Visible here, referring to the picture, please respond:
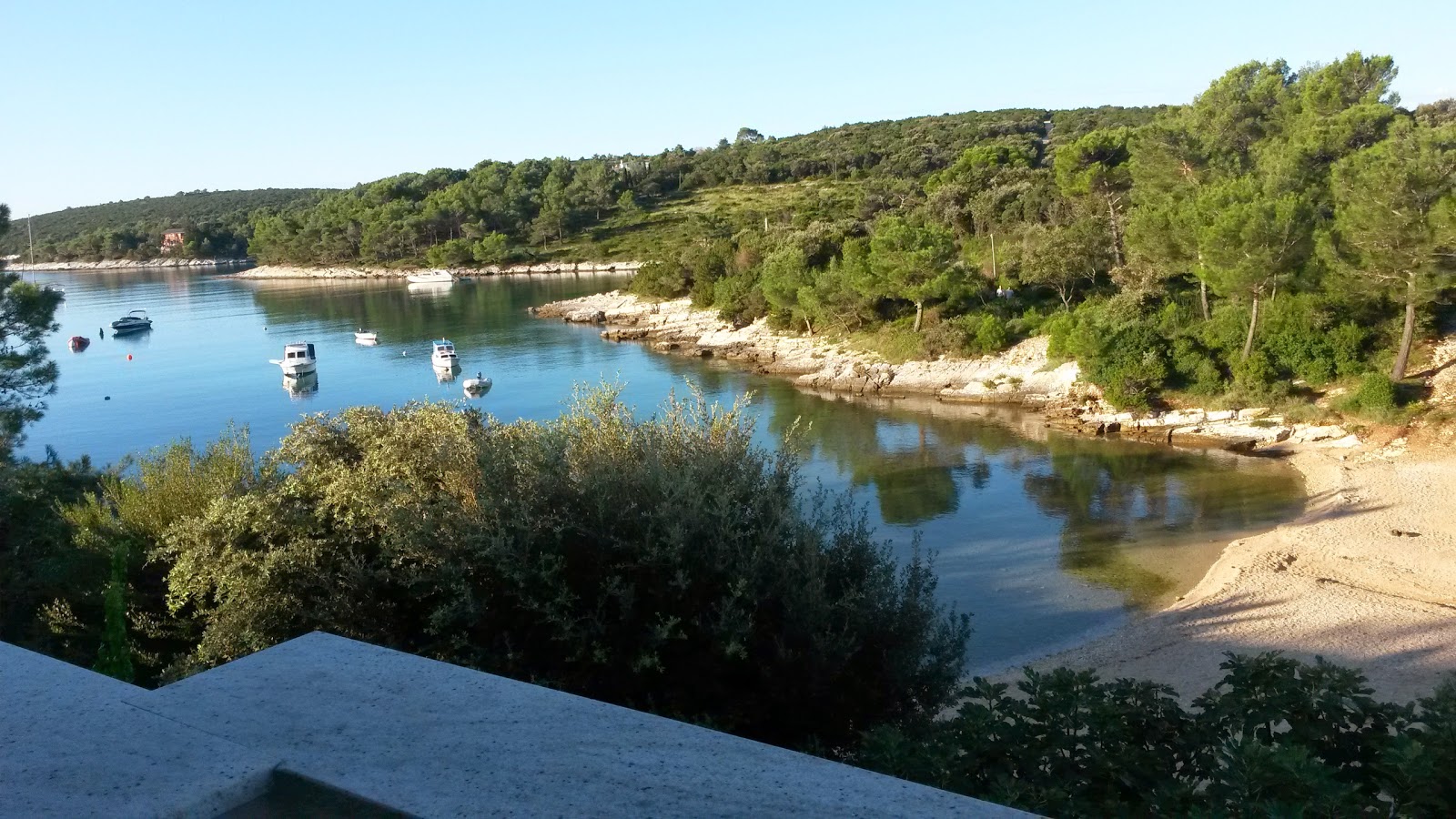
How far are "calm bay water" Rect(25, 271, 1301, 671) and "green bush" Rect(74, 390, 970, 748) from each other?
23.1ft

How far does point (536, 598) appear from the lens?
7012 millimetres

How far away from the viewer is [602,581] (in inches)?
283

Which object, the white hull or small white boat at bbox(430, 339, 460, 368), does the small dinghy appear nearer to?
the white hull

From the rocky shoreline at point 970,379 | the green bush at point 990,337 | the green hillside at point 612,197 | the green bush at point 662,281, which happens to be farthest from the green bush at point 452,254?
the green bush at point 990,337

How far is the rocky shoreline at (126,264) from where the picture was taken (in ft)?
419

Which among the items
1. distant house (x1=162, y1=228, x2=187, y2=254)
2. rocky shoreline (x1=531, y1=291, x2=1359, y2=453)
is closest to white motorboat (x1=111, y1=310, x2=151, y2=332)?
rocky shoreline (x1=531, y1=291, x2=1359, y2=453)

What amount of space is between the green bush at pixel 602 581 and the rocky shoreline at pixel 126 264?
131 meters

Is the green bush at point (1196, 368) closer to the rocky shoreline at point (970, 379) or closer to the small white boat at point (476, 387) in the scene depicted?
the rocky shoreline at point (970, 379)

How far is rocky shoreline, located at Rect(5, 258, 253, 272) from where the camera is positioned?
5025 inches

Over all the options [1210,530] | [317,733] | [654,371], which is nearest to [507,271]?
[654,371]

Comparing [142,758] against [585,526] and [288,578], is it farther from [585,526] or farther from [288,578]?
[288,578]

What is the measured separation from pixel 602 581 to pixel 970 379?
99.1 ft

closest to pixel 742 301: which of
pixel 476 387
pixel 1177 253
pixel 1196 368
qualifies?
pixel 476 387

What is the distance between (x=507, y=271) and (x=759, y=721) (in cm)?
9183
